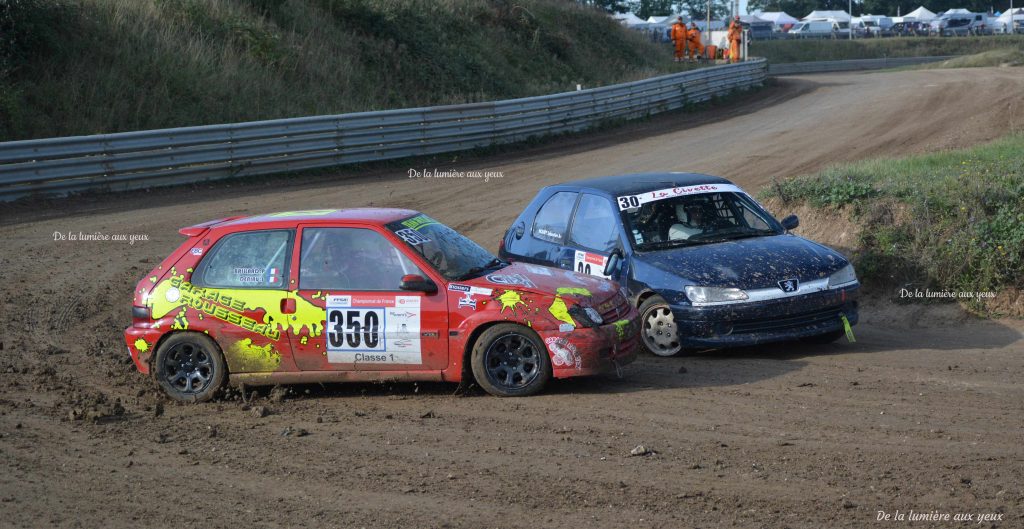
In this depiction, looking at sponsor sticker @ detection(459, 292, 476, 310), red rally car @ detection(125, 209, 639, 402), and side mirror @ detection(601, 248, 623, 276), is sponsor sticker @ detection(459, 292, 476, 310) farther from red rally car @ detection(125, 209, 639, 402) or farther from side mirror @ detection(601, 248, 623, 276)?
side mirror @ detection(601, 248, 623, 276)

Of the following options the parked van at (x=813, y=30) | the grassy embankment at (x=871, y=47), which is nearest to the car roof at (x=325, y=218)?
the grassy embankment at (x=871, y=47)

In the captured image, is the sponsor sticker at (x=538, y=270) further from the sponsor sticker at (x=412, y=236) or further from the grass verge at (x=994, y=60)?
the grass verge at (x=994, y=60)

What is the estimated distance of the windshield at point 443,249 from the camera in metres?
8.08

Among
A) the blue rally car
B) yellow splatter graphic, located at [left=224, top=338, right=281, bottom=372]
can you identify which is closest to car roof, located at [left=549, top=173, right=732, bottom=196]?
the blue rally car

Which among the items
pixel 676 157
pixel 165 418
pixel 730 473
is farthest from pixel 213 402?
pixel 676 157

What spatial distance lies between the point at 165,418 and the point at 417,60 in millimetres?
24680

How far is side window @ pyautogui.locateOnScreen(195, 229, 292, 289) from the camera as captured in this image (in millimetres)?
8156

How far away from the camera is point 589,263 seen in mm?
10086

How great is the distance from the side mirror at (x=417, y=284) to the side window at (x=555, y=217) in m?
2.88

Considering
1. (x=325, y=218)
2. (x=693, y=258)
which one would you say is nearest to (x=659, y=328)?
(x=693, y=258)

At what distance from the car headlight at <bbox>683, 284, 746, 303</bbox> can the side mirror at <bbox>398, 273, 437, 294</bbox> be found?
7.86 feet

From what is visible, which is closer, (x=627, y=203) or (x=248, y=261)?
(x=248, y=261)

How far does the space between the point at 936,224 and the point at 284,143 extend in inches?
516

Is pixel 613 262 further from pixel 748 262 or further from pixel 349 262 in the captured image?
pixel 349 262
